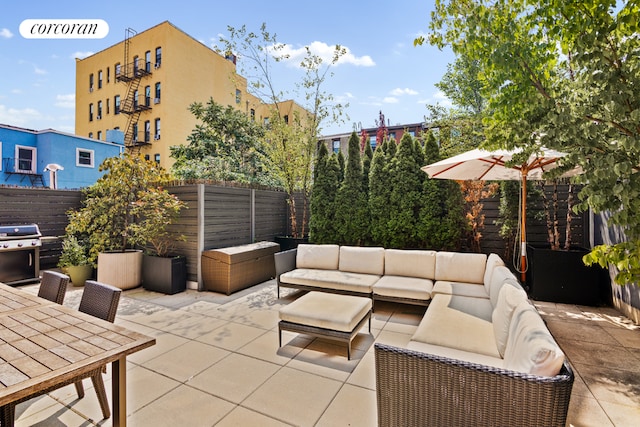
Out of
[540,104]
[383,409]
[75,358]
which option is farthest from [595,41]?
[75,358]

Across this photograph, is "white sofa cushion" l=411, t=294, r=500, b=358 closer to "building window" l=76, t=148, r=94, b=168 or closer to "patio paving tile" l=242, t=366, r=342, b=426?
"patio paving tile" l=242, t=366, r=342, b=426

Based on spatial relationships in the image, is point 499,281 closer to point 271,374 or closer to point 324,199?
point 271,374

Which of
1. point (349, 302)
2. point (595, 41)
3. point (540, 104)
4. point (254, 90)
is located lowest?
point (349, 302)

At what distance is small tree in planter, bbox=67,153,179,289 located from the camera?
17.5ft

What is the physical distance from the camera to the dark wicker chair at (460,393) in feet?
4.30

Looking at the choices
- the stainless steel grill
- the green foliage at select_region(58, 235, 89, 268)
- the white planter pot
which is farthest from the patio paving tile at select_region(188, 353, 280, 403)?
the stainless steel grill

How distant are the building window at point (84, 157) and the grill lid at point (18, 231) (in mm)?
9768

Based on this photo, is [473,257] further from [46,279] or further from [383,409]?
[46,279]

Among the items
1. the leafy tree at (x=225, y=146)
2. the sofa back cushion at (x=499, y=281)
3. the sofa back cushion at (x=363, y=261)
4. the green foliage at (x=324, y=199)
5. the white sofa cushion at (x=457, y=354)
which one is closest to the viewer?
the white sofa cushion at (x=457, y=354)

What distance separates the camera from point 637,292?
12.5ft

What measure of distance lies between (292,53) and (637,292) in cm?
744

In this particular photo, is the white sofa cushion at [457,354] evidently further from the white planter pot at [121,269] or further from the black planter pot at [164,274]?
the white planter pot at [121,269]

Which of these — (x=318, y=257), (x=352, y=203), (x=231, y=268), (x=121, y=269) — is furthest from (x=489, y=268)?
(x=121, y=269)

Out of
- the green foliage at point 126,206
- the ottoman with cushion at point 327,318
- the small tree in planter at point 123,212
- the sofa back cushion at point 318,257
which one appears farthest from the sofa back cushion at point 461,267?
the small tree in planter at point 123,212
